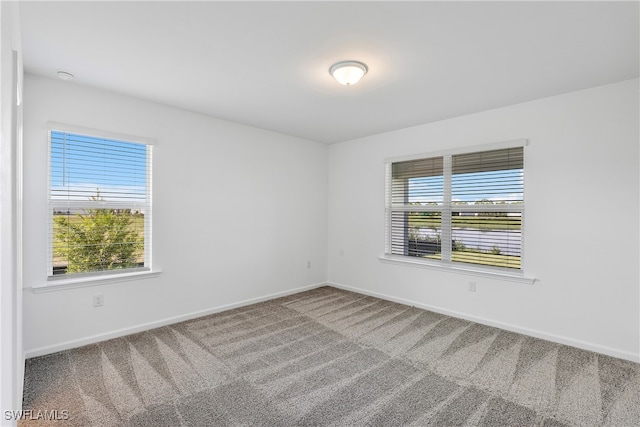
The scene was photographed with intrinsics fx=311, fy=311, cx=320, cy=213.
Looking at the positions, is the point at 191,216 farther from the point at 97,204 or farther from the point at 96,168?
the point at 96,168

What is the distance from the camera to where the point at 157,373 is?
2561 millimetres

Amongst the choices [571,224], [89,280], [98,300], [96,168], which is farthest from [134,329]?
[571,224]

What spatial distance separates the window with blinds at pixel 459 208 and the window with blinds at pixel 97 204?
10.9 feet

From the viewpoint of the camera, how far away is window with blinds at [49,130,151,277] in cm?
296

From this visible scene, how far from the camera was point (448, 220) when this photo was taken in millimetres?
4109

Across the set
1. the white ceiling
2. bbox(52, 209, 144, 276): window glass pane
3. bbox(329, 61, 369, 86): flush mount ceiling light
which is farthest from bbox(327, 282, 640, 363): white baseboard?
bbox(52, 209, 144, 276): window glass pane

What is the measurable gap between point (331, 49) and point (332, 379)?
2.59 m

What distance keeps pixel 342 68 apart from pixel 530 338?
3350mm

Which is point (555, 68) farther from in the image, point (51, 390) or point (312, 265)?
point (51, 390)

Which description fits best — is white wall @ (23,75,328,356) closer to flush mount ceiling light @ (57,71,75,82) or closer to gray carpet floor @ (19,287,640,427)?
flush mount ceiling light @ (57,71,75,82)

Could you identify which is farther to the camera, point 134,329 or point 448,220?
point 448,220

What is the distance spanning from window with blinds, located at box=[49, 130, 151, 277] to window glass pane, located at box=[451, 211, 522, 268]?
378cm

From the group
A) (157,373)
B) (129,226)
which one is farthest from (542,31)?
(129,226)

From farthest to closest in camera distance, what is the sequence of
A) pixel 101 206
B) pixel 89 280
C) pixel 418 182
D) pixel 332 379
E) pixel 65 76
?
pixel 418 182 → pixel 101 206 → pixel 89 280 → pixel 65 76 → pixel 332 379
